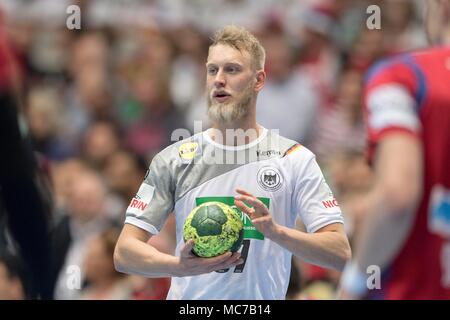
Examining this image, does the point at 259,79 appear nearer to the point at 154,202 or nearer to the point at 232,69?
the point at 232,69

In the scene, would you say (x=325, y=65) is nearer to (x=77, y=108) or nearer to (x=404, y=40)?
(x=404, y=40)

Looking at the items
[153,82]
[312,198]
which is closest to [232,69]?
[312,198]

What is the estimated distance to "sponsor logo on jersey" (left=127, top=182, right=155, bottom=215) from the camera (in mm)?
5320

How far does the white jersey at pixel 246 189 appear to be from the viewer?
5223 mm

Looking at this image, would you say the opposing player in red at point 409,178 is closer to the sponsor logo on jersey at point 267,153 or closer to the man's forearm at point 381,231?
the man's forearm at point 381,231

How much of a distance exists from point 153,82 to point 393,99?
7026 millimetres

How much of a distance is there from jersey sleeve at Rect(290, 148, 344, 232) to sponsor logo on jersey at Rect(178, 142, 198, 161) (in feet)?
1.98

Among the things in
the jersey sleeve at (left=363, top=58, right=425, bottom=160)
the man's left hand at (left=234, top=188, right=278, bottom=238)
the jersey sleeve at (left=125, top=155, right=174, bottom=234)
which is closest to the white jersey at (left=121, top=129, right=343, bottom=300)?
the jersey sleeve at (left=125, top=155, right=174, bottom=234)

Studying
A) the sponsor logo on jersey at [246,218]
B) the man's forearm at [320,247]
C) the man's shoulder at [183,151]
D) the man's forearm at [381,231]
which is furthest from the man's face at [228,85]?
the man's forearm at [381,231]

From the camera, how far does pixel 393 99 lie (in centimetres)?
330

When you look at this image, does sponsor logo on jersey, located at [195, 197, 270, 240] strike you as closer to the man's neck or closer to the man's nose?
the man's neck

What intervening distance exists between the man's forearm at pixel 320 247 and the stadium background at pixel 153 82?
1902 mm

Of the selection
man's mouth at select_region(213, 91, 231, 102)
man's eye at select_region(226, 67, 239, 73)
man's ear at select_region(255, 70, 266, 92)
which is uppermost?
man's eye at select_region(226, 67, 239, 73)
